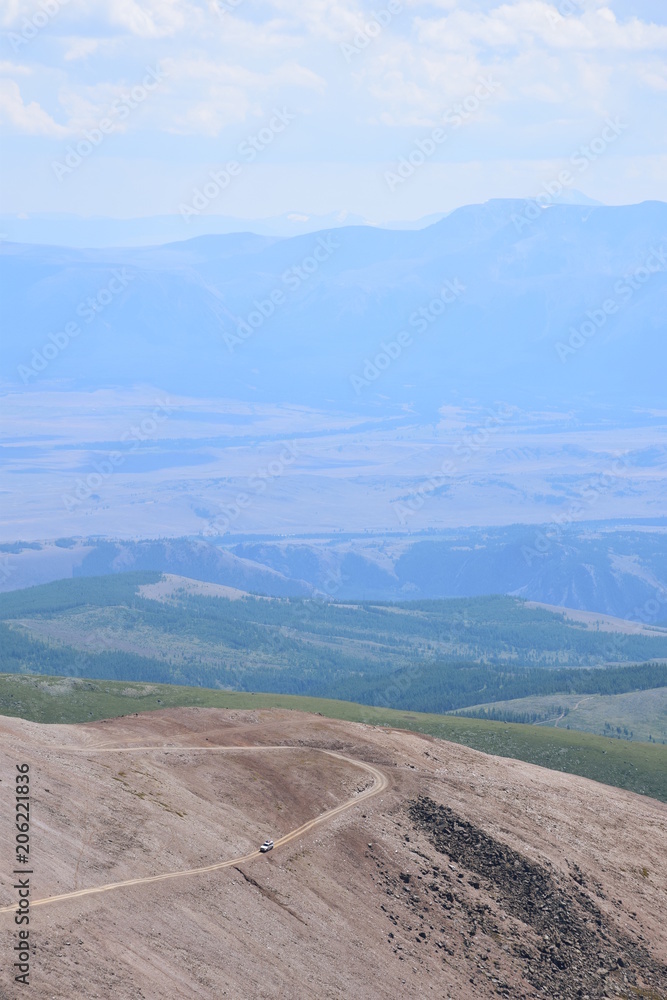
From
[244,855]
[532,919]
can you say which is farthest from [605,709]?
[244,855]

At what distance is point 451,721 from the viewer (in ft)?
450

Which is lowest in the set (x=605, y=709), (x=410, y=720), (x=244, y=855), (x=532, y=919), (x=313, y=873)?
(x=605, y=709)

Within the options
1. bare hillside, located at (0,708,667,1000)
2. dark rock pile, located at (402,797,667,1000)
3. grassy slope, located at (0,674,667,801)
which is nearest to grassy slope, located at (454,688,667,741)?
grassy slope, located at (0,674,667,801)

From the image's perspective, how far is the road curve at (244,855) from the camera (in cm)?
5593

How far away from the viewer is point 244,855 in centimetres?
6494

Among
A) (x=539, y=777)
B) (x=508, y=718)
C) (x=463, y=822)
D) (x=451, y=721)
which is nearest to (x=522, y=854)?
(x=463, y=822)

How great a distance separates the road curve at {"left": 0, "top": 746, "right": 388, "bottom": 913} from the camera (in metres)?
55.9

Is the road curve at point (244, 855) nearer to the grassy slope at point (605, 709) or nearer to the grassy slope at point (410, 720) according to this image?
the grassy slope at point (410, 720)

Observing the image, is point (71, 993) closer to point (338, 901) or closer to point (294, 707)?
point (338, 901)

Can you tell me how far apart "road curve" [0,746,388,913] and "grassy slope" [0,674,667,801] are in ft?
126

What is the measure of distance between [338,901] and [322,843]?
16.7ft

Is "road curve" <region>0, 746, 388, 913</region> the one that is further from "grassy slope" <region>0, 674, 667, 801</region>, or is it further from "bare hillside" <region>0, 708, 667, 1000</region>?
"grassy slope" <region>0, 674, 667, 801</region>

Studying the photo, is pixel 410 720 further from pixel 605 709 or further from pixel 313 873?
pixel 313 873

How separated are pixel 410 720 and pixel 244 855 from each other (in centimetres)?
7533
